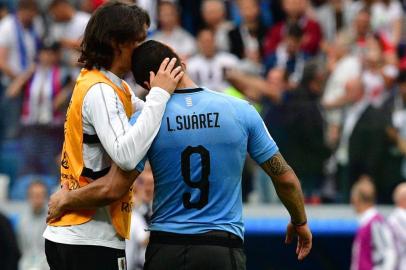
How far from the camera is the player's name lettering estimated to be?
5531mm

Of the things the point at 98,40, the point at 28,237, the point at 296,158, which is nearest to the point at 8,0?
the point at 28,237

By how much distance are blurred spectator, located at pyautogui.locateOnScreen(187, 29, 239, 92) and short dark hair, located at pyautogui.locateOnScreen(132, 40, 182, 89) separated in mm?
6591

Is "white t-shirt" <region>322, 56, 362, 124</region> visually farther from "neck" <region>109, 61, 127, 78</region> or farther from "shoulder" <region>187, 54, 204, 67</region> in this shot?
"neck" <region>109, 61, 127, 78</region>

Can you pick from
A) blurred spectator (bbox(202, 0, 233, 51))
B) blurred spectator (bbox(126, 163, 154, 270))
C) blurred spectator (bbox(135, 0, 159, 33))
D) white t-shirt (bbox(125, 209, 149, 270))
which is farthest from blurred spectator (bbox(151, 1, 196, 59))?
white t-shirt (bbox(125, 209, 149, 270))

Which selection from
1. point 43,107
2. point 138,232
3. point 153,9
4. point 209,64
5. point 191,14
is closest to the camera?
point 138,232

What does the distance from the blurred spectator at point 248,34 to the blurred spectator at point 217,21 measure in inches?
3.2

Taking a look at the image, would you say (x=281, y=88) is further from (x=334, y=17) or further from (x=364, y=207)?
(x=334, y=17)

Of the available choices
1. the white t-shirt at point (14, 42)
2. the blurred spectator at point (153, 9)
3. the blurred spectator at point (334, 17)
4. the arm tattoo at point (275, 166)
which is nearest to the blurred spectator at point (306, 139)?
the blurred spectator at point (334, 17)

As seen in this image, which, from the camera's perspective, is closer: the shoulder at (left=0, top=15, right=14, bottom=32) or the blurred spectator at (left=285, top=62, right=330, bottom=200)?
the blurred spectator at (left=285, top=62, right=330, bottom=200)

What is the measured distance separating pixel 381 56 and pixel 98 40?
7.57 meters

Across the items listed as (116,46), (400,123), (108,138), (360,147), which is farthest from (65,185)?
(400,123)

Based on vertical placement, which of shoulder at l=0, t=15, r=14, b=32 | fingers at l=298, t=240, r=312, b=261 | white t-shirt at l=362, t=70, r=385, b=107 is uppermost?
shoulder at l=0, t=15, r=14, b=32

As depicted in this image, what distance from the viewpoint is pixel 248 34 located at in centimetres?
1362

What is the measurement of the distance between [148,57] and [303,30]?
801cm
